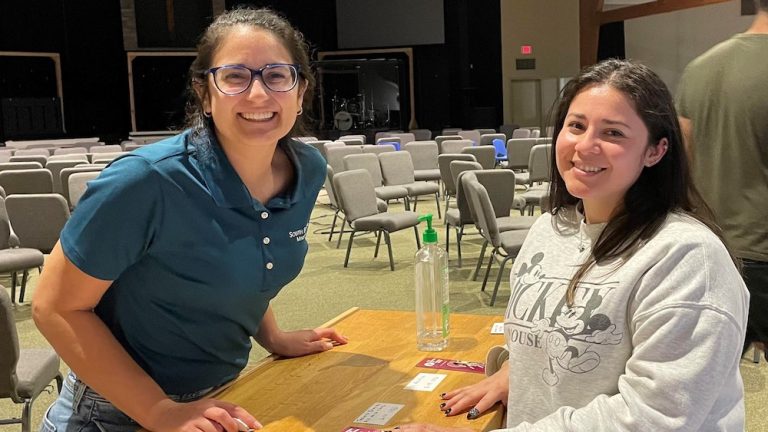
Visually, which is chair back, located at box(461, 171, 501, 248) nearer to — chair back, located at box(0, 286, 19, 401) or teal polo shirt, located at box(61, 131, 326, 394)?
chair back, located at box(0, 286, 19, 401)

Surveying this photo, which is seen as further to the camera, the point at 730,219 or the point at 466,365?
the point at 730,219

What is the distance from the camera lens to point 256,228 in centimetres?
160

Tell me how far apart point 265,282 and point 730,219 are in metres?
1.73

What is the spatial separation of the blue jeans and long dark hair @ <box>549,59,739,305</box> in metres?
0.94

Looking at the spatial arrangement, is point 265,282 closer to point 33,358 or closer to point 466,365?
point 466,365

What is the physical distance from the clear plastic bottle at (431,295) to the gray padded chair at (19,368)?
1.52 meters

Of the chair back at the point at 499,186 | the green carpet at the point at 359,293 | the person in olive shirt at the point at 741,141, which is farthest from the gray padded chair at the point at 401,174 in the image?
the person in olive shirt at the point at 741,141

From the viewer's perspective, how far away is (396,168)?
8734mm

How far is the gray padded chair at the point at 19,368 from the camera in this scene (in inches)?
102

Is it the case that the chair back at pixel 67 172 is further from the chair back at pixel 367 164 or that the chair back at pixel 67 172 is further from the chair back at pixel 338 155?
the chair back at pixel 338 155

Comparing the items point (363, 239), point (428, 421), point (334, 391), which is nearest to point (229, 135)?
point (334, 391)

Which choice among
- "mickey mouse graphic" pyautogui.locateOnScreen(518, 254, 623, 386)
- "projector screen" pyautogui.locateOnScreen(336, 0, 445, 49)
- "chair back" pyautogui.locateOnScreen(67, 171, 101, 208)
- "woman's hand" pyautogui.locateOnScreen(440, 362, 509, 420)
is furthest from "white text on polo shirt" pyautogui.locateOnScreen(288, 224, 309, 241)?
"projector screen" pyautogui.locateOnScreen(336, 0, 445, 49)

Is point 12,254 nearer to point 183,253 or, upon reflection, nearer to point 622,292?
point 183,253

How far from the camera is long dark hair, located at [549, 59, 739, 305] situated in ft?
4.24
